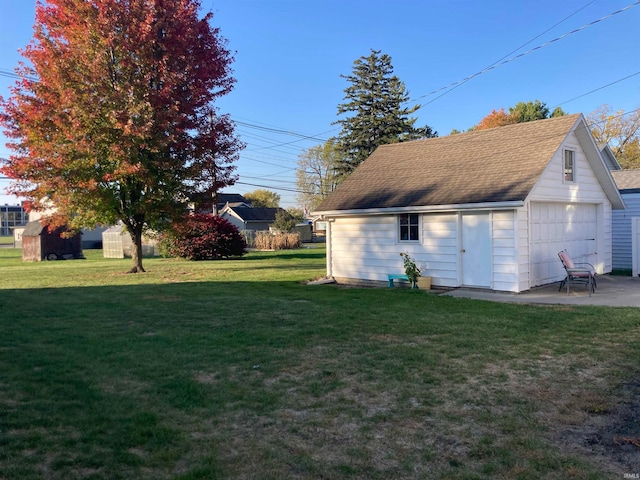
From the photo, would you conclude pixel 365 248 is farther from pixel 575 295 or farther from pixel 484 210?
pixel 575 295

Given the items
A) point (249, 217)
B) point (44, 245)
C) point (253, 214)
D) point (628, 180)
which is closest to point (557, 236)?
point (628, 180)

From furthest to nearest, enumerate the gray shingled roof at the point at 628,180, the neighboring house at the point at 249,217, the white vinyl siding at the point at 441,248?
the neighboring house at the point at 249,217, the gray shingled roof at the point at 628,180, the white vinyl siding at the point at 441,248

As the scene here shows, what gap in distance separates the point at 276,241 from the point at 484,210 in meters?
25.9

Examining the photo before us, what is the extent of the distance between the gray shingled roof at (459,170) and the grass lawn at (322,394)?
13.4 feet

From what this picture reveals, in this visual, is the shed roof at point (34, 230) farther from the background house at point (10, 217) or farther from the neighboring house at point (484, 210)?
the background house at point (10, 217)

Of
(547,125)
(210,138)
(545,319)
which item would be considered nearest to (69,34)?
(210,138)

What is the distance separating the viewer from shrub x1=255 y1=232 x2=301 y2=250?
123 ft

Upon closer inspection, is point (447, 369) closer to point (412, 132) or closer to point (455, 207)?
point (455, 207)

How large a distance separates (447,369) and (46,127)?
1611cm

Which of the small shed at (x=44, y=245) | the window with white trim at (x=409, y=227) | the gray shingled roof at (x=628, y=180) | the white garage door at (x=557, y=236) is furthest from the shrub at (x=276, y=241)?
the white garage door at (x=557, y=236)

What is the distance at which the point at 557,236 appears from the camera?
14031 mm

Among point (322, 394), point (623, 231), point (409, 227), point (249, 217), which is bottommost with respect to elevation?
point (322, 394)

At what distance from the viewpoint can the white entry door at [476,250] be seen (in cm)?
1270

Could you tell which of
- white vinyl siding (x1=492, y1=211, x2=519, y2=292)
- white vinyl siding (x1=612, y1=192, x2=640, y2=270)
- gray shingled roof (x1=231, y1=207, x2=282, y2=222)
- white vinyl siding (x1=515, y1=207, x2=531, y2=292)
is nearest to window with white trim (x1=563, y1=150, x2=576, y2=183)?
white vinyl siding (x1=515, y1=207, x2=531, y2=292)
